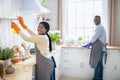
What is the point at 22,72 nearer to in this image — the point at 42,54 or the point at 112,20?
the point at 42,54

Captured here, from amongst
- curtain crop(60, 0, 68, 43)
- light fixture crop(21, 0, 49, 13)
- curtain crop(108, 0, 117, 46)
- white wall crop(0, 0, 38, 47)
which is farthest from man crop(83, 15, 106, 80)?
white wall crop(0, 0, 38, 47)

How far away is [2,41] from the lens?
121 inches

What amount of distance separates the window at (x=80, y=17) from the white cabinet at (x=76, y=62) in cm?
53

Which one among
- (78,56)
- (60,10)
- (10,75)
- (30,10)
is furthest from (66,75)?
(10,75)

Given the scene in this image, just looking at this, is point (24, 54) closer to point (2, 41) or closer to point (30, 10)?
point (2, 41)

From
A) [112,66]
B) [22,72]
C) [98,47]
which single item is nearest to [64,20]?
[98,47]

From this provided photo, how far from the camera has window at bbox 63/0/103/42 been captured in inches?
203

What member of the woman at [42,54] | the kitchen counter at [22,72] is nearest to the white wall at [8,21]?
the woman at [42,54]

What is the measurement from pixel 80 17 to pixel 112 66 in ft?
4.93

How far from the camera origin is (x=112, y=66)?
4664 millimetres

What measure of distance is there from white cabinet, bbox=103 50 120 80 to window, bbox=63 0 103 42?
821 mm

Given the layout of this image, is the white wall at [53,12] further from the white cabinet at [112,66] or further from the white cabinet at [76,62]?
the white cabinet at [112,66]

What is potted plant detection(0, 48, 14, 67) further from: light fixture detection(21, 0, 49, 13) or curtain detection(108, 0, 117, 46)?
curtain detection(108, 0, 117, 46)

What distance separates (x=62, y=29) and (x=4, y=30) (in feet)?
7.61
